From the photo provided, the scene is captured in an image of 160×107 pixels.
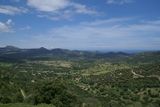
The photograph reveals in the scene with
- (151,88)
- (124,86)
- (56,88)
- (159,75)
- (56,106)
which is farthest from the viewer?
(159,75)

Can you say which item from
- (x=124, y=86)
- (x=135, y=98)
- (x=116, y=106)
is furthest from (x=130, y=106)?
(x=124, y=86)

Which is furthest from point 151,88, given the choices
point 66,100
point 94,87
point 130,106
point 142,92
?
point 66,100

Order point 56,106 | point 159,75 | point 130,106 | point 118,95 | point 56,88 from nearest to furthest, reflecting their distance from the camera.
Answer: point 56,106 → point 56,88 → point 130,106 → point 118,95 → point 159,75

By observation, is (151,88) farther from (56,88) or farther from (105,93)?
(56,88)

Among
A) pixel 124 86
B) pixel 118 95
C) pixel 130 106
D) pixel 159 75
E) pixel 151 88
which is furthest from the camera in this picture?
pixel 159 75

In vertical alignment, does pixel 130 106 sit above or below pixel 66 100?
below

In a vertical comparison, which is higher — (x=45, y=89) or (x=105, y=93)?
(x=45, y=89)

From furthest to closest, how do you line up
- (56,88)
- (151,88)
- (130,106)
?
1. (151,88)
2. (130,106)
3. (56,88)

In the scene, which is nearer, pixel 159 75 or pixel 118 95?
pixel 118 95

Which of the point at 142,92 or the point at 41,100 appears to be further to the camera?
the point at 142,92

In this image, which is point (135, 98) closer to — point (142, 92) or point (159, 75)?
point (142, 92)
